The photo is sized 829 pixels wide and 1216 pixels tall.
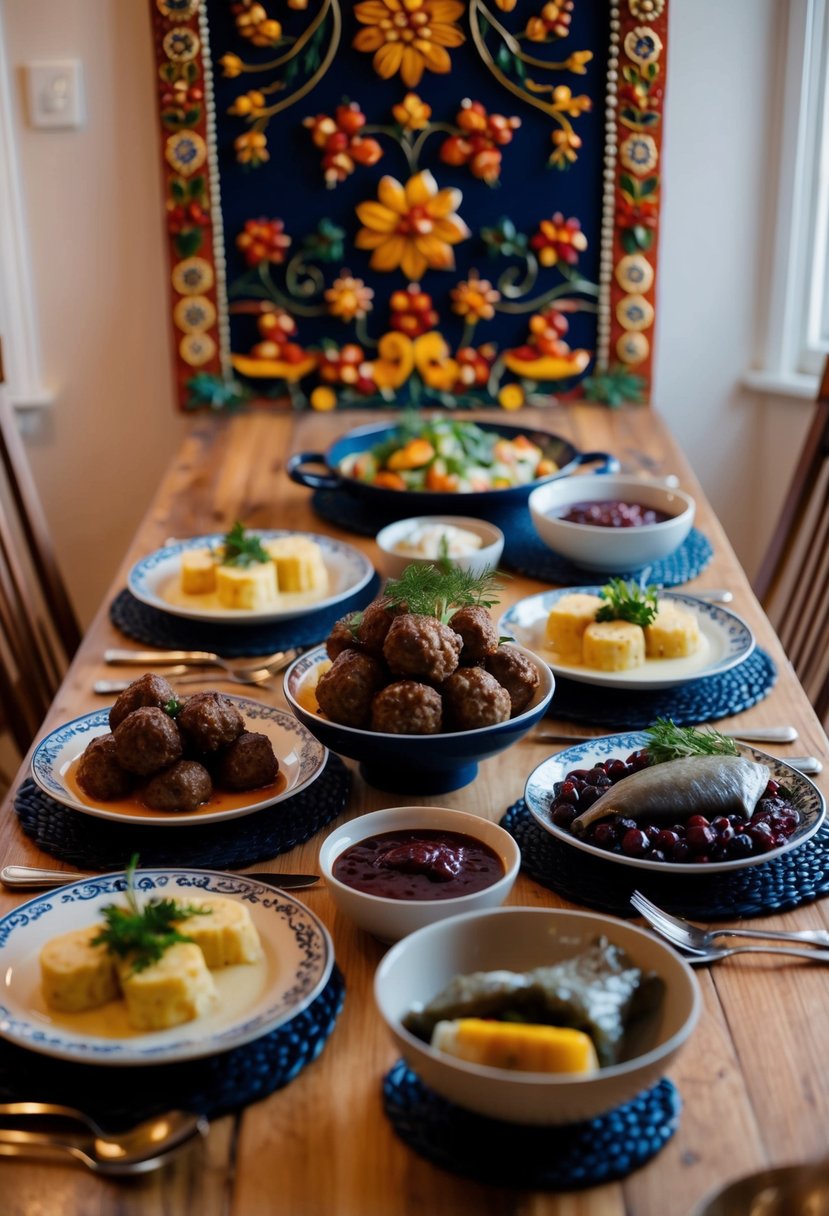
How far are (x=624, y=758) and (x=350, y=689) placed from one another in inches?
13.5

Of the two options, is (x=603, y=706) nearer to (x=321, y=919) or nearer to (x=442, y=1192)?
(x=321, y=919)

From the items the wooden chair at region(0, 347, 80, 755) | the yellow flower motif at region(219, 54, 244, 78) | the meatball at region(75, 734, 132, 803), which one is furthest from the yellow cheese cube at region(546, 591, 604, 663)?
the yellow flower motif at region(219, 54, 244, 78)

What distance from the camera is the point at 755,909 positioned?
120 centimetres

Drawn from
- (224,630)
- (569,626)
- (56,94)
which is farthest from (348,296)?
(569,626)

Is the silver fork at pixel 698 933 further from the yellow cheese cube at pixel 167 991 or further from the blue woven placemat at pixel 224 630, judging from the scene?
the blue woven placemat at pixel 224 630

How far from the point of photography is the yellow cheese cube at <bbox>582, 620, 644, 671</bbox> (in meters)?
1.64

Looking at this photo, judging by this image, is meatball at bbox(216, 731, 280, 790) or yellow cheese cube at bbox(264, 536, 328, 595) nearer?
meatball at bbox(216, 731, 280, 790)

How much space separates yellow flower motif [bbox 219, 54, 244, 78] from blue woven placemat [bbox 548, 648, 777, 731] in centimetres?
184

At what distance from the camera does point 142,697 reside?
53.7 inches

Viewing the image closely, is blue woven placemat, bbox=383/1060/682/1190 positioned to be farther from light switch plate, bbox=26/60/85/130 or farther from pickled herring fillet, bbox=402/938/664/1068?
light switch plate, bbox=26/60/85/130

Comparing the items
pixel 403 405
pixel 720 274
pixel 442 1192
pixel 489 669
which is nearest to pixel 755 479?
pixel 720 274

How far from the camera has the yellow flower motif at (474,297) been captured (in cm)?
302

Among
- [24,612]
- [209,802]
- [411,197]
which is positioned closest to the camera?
[209,802]

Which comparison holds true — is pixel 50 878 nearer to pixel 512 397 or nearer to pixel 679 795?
pixel 679 795
